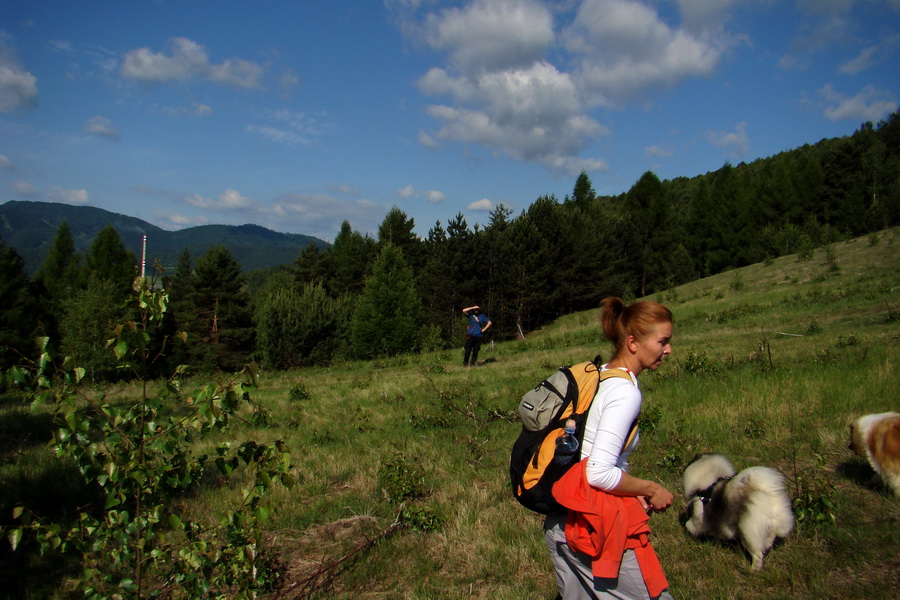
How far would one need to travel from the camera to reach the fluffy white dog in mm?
3775

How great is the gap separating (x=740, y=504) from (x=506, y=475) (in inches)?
108

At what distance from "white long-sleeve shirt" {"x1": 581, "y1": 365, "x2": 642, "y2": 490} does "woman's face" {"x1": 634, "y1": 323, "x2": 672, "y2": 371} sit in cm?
22

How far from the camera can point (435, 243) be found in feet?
152

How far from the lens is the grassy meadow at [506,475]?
3988 millimetres

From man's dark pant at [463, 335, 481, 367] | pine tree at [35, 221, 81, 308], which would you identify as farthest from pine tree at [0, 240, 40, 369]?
man's dark pant at [463, 335, 481, 367]

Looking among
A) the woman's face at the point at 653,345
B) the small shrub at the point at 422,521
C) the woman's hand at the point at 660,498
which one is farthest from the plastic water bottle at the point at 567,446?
the small shrub at the point at 422,521

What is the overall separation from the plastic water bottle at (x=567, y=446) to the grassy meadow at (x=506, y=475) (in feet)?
6.44

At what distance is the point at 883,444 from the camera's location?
4.44m

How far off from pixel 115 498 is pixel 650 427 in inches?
247

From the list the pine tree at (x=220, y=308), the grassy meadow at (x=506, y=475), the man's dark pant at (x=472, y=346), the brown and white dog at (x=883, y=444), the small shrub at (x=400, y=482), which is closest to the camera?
the grassy meadow at (x=506, y=475)

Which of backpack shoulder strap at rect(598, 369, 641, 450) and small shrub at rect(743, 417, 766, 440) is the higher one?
backpack shoulder strap at rect(598, 369, 641, 450)

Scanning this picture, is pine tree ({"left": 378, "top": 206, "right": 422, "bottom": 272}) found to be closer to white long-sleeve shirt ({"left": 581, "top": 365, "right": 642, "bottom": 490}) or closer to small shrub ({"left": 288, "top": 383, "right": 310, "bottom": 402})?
small shrub ({"left": 288, "top": 383, "right": 310, "bottom": 402})

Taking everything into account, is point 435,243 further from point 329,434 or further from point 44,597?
point 44,597

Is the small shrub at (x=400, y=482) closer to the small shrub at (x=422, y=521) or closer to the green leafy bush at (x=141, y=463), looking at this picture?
the small shrub at (x=422, y=521)
